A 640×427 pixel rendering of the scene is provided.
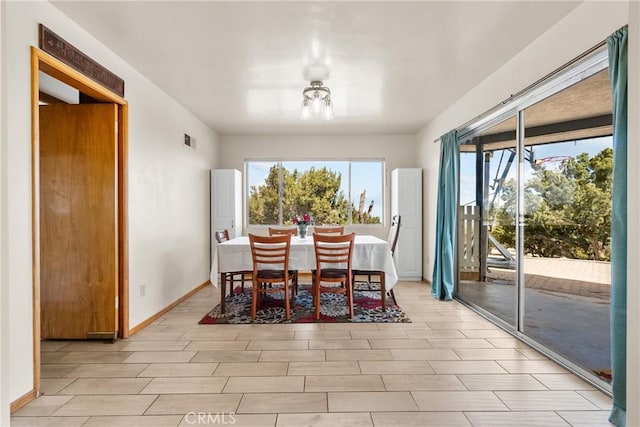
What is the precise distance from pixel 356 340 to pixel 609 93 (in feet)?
8.81

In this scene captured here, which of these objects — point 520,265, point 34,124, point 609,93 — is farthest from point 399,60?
point 34,124

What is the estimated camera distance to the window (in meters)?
Answer: 6.63

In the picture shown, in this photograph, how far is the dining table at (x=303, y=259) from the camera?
3994 millimetres

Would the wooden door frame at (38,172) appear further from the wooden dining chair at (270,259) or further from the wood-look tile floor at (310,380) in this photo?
the wooden dining chair at (270,259)

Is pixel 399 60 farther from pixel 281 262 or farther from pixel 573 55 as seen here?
pixel 281 262

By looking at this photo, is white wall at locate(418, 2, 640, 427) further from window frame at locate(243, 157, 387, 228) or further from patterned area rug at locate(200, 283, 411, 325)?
patterned area rug at locate(200, 283, 411, 325)

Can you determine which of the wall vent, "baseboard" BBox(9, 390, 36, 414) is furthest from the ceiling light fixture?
"baseboard" BBox(9, 390, 36, 414)

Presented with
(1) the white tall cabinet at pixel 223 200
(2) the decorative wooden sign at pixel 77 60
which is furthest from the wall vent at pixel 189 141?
(2) the decorative wooden sign at pixel 77 60

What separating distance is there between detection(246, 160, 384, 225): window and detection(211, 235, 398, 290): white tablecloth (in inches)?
98.4

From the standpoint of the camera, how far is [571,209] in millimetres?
2801

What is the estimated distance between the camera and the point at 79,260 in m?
3.22

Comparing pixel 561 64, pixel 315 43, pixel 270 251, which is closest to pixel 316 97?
pixel 315 43

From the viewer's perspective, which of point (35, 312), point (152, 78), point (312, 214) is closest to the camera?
point (35, 312)

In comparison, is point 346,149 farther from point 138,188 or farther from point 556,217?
point 556,217
